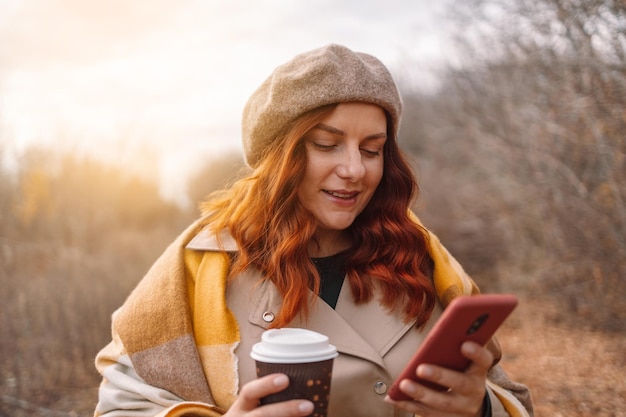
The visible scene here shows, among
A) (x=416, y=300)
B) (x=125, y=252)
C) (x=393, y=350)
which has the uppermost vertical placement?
(x=416, y=300)

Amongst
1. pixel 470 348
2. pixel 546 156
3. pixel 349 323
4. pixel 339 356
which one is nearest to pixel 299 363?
pixel 470 348

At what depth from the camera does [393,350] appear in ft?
7.44

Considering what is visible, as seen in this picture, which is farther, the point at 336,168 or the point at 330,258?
the point at 330,258

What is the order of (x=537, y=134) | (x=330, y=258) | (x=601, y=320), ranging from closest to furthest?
(x=330, y=258), (x=601, y=320), (x=537, y=134)

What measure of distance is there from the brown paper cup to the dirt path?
3.45m

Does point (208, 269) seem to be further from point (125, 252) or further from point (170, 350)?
point (125, 252)

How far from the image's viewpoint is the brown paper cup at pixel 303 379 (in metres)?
1.51

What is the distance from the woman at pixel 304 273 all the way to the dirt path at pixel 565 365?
2.42 metres

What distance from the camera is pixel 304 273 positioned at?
7.66 ft

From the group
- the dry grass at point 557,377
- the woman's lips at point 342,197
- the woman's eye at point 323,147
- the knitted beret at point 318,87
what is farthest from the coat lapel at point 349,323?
the dry grass at point 557,377

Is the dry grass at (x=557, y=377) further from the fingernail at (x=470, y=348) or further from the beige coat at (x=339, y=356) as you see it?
the fingernail at (x=470, y=348)

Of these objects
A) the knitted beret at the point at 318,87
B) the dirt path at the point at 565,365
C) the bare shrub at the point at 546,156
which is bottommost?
the dirt path at the point at 565,365

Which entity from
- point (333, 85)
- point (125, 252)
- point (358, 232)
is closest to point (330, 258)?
point (358, 232)

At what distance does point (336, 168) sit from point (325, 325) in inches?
24.2
